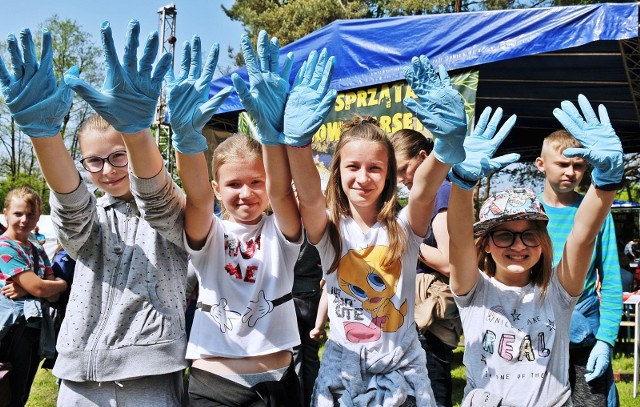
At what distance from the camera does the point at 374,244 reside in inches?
79.8

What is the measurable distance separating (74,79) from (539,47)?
3.89m

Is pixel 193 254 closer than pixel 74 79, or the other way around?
pixel 74 79

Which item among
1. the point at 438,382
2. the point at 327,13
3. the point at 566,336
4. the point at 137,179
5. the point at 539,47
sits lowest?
the point at 438,382

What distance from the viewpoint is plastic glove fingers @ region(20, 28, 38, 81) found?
64.3 inches

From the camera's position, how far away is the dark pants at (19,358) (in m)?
3.21

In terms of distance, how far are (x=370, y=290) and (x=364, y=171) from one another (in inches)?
16.0

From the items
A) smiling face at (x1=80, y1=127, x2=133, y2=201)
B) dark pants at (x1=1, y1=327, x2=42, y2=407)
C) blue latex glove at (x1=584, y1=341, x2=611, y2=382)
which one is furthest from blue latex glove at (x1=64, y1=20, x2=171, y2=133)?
dark pants at (x1=1, y1=327, x2=42, y2=407)

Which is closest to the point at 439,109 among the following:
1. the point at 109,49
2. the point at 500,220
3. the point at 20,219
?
the point at 500,220

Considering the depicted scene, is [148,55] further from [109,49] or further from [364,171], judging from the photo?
[364,171]

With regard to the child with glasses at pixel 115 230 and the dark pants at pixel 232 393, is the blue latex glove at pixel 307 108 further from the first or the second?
the dark pants at pixel 232 393

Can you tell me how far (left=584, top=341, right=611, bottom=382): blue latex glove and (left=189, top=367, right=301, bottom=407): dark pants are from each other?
124 cm

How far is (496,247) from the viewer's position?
2207 mm

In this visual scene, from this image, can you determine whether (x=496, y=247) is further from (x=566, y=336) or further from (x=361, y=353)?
(x=361, y=353)

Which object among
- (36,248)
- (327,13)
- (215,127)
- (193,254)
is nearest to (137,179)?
(193,254)
